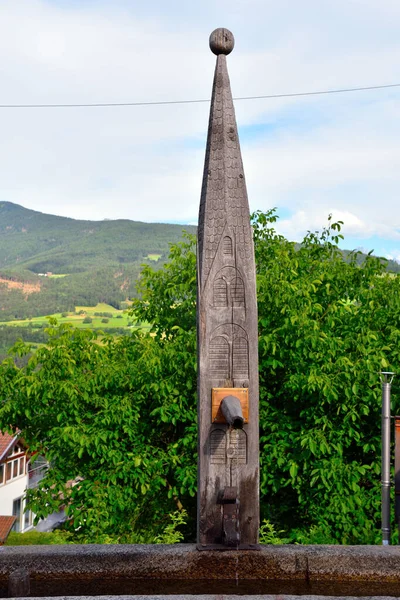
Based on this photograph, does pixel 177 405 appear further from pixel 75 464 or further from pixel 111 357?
pixel 111 357

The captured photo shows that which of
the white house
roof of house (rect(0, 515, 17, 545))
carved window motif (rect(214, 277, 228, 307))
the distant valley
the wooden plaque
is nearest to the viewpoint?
the wooden plaque

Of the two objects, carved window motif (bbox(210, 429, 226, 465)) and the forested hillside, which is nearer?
carved window motif (bbox(210, 429, 226, 465))

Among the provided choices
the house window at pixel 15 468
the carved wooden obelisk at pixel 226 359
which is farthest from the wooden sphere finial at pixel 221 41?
the house window at pixel 15 468

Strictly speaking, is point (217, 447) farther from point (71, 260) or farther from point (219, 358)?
point (71, 260)

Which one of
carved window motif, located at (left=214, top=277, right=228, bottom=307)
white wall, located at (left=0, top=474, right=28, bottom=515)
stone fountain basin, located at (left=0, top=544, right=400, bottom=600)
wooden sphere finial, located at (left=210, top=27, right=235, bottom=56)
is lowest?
white wall, located at (left=0, top=474, right=28, bottom=515)

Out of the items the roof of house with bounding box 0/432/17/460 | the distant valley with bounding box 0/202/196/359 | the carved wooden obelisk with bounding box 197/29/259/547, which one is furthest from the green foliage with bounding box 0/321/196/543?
the distant valley with bounding box 0/202/196/359

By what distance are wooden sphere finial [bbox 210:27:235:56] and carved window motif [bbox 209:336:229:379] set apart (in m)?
2.08

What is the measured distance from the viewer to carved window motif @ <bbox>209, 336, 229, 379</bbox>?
13.8ft

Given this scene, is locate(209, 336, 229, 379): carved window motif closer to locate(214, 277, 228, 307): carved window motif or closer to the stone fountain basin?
locate(214, 277, 228, 307): carved window motif

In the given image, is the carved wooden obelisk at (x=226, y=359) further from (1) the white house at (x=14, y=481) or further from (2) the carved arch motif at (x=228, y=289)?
(1) the white house at (x=14, y=481)

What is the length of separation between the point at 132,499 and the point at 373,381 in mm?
3534

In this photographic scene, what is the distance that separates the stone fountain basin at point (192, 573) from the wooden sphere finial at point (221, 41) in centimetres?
344

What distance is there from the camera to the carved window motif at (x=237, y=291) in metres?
4.27

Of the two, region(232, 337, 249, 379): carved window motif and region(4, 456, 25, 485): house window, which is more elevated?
region(232, 337, 249, 379): carved window motif
